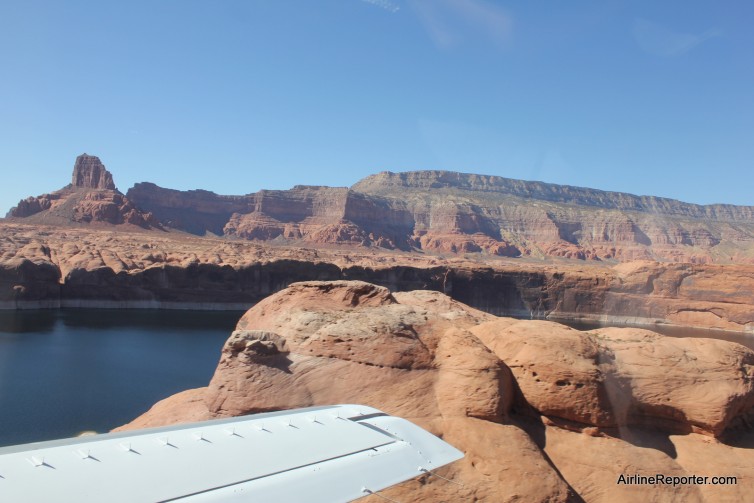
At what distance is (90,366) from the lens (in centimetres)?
2962

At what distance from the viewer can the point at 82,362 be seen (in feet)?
100

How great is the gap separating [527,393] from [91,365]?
1066 inches

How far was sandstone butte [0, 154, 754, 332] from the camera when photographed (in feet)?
198

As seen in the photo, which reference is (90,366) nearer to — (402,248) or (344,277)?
(344,277)

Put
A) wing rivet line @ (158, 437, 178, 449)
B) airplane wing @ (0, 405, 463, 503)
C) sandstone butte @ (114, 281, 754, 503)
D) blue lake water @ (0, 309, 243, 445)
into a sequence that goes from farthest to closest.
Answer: blue lake water @ (0, 309, 243, 445) → sandstone butte @ (114, 281, 754, 503) → wing rivet line @ (158, 437, 178, 449) → airplane wing @ (0, 405, 463, 503)

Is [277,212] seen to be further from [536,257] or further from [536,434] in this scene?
[536,434]

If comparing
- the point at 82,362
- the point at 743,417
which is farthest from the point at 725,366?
the point at 82,362

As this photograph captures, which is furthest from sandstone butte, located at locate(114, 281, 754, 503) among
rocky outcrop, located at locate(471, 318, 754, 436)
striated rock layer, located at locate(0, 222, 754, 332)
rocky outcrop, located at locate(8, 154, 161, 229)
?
rocky outcrop, located at locate(8, 154, 161, 229)

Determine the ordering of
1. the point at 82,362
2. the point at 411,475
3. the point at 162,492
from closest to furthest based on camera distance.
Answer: the point at 162,492 < the point at 411,475 < the point at 82,362

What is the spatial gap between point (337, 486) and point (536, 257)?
142m

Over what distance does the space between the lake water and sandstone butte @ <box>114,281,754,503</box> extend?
11200 mm

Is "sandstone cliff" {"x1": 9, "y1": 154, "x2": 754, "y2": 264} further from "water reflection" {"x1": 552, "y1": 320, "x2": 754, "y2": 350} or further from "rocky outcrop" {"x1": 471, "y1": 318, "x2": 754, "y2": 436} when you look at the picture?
"rocky outcrop" {"x1": 471, "y1": 318, "x2": 754, "y2": 436}

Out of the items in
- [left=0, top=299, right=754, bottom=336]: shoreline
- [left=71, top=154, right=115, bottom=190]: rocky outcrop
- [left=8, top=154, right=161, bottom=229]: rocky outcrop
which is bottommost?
[left=0, top=299, right=754, bottom=336]: shoreline

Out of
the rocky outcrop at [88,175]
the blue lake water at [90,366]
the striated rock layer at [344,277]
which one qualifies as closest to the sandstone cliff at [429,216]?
the rocky outcrop at [88,175]
